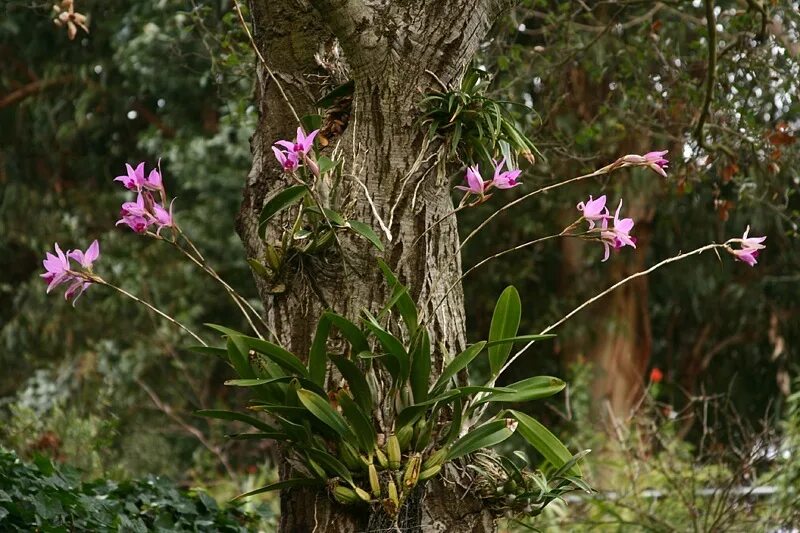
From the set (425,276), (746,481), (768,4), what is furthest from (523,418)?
(746,481)

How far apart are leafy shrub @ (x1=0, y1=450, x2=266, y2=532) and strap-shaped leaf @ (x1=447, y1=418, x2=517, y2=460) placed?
1.27m

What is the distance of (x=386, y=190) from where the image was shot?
2.90 meters

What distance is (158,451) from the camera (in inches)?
459

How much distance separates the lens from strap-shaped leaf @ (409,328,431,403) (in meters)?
2.64

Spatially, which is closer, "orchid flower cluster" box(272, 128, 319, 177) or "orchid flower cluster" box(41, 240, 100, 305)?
"orchid flower cluster" box(272, 128, 319, 177)

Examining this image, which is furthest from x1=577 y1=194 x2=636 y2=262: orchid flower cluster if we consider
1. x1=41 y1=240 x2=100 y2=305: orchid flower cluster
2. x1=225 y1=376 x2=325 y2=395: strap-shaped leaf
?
x1=41 y1=240 x2=100 y2=305: orchid flower cluster

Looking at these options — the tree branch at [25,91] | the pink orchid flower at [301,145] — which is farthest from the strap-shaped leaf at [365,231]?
the tree branch at [25,91]

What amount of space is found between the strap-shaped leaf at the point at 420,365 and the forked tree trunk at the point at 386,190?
0.16 metres

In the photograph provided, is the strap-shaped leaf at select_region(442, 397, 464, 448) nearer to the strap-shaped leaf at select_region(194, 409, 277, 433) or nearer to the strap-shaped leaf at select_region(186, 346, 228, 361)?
the strap-shaped leaf at select_region(194, 409, 277, 433)

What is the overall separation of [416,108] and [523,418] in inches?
32.8

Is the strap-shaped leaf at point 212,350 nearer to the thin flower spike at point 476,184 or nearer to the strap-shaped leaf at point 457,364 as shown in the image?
the strap-shaped leaf at point 457,364

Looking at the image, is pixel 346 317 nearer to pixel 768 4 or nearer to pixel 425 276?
pixel 425 276

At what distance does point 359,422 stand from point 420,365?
0.19m

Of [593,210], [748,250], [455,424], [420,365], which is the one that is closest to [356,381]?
[420,365]
